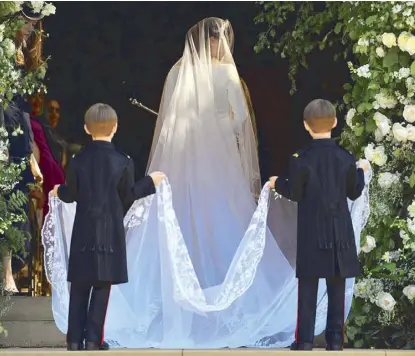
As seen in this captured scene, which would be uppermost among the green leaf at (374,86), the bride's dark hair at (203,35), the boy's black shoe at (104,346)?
the bride's dark hair at (203,35)

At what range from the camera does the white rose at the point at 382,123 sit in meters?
7.61

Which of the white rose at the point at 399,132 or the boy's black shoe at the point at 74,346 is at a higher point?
the white rose at the point at 399,132

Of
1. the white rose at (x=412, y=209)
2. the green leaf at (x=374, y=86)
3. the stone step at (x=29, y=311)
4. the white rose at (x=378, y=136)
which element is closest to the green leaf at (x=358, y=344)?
the white rose at (x=412, y=209)

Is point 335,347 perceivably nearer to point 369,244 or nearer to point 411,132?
point 369,244

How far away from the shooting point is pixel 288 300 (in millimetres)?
7336

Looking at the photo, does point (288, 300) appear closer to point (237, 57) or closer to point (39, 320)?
point (39, 320)

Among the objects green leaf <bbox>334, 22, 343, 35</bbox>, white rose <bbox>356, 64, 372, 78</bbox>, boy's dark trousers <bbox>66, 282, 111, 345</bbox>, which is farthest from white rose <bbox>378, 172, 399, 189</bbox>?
boy's dark trousers <bbox>66, 282, 111, 345</bbox>

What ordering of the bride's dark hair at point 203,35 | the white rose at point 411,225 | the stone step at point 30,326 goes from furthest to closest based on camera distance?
1. the bride's dark hair at point 203,35
2. the stone step at point 30,326
3. the white rose at point 411,225

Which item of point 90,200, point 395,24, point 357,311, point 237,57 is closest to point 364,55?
point 395,24

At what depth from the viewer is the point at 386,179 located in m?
7.62

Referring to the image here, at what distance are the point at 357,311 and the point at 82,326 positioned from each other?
1.73m

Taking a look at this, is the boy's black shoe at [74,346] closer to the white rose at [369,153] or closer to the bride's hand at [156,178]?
the bride's hand at [156,178]

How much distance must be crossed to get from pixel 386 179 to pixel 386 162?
16 centimetres

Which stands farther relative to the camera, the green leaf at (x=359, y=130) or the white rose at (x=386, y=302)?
the green leaf at (x=359, y=130)
